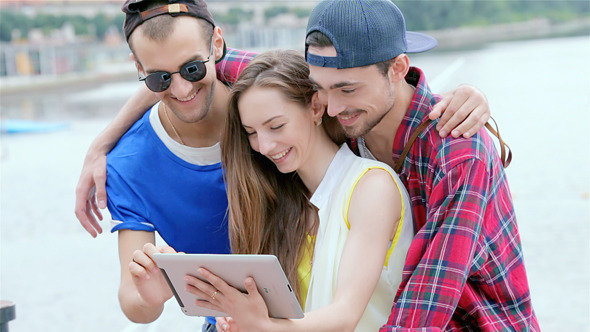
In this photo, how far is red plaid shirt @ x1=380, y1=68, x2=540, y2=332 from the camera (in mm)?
1696

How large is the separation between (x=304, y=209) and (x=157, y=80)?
0.53 metres

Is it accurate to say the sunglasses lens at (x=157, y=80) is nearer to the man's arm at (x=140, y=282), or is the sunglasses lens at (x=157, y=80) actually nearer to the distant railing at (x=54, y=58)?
the man's arm at (x=140, y=282)

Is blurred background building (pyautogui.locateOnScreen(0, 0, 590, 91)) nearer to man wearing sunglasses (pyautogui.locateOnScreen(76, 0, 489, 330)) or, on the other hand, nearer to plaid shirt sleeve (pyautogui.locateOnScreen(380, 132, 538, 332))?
man wearing sunglasses (pyautogui.locateOnScreen(76, 0, 489, 330))

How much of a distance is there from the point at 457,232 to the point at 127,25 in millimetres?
1082

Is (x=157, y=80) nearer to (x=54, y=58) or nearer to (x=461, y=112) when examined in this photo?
(x=461, y=112)

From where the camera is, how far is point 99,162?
2.27 m

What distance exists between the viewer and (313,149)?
196cm

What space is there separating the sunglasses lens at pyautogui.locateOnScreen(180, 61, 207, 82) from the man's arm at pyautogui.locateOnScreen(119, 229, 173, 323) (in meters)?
0.49

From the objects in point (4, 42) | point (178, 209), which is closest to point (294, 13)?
point (4, 42)

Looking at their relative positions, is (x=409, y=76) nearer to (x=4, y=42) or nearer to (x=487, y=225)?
(x=487, y=225)

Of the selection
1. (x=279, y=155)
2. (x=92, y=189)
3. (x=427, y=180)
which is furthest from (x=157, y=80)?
(x=427, y=180)

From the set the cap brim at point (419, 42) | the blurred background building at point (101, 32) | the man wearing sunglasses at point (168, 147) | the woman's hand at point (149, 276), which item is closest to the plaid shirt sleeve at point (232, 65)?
the man wearing sunglasses at point (168, 147)

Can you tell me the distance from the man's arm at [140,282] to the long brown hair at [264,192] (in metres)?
0.28

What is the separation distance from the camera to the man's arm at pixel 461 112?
1746 mm
